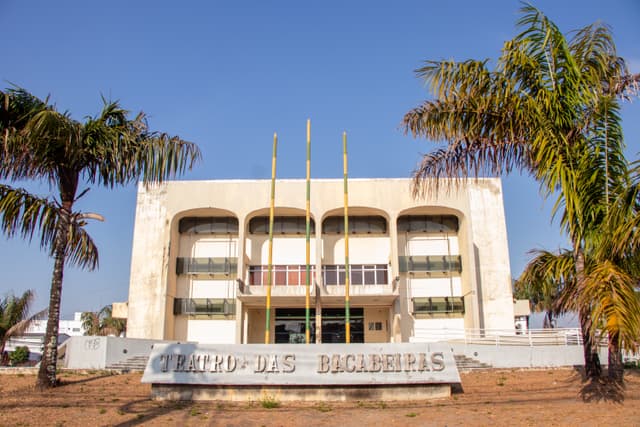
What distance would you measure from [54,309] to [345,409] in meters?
7.59

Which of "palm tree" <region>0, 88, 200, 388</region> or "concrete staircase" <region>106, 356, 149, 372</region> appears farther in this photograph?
"concrete staircase" <region>106, 356, 149, 372</region>

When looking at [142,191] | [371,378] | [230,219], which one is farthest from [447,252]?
[371,378]

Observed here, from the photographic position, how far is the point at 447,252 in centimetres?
3216

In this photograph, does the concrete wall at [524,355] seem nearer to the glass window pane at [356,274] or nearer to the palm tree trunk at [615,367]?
the glass window pane at [356,274]

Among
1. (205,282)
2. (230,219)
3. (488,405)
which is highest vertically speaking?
(230,219)

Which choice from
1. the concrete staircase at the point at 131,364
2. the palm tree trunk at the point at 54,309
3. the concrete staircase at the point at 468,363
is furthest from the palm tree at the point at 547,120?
the concrete staircase at the point at 131,364

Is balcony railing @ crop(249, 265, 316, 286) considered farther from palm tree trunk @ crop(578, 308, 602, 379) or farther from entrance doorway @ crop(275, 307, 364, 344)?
palm tree trunk @ crop(578, 308, 602, 379)

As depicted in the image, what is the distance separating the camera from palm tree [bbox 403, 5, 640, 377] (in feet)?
32.1

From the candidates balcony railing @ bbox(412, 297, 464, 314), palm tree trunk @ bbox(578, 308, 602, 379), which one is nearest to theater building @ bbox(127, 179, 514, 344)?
balcony railing @ bbox(412, 297, 464, 314)

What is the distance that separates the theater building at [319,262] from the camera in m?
30.2

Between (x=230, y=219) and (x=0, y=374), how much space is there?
16.5 m

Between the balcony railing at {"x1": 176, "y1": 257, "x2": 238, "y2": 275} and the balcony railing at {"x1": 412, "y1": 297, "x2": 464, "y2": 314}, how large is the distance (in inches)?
420

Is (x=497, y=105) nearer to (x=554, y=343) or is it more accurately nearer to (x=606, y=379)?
(x=606, y=379)

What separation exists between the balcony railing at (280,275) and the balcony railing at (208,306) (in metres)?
1.77
